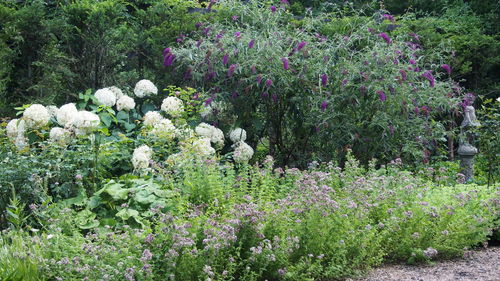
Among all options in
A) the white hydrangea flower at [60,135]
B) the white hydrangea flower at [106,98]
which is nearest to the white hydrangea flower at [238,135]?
the white hydrangea flower at [106,98]

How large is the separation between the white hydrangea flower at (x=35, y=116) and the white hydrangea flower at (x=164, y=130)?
0.96 m

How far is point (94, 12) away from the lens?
23.1ft

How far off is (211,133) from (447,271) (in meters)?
2.91

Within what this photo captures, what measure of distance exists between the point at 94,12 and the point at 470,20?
6.50m

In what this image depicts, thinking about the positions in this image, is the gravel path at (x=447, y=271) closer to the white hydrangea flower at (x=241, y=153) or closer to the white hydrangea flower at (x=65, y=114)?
the white hydrangea flower at (x=241, y=153)

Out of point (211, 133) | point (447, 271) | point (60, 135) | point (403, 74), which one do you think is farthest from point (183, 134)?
point (447, 271)

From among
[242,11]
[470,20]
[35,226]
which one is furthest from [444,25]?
[35,226]

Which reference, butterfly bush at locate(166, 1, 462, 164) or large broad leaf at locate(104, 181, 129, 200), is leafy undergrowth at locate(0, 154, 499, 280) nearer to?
large broad leaf at locate(104, 181, 129, 200)

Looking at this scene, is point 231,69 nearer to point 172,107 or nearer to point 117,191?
point 172,107

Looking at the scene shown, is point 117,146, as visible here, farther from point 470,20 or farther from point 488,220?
point 470,20

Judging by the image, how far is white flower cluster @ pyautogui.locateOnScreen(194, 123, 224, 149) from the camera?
627 centimetres

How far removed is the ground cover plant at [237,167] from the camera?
12.0ft

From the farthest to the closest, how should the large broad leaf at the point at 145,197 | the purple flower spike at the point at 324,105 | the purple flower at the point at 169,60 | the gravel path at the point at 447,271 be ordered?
the purple flower at the point at 169,60 → the purple flower spike at the point at 324,105 → the large broad leaf at the point at 145,197 → the gravel path at the point at 447,271

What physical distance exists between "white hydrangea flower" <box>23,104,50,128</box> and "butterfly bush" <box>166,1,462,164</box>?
64.9 inches
